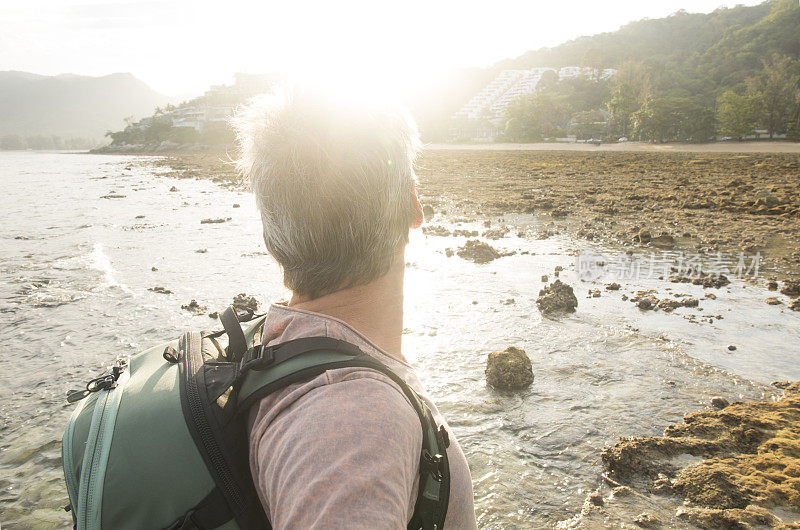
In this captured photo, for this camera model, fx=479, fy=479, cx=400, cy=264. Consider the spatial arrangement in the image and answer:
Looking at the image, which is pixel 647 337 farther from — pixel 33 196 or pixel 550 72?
pixel 550 72

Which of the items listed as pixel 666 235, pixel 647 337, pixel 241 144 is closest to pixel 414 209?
pixel 241 144

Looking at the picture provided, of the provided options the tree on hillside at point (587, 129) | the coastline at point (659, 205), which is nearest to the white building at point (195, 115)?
the tree on hillside at point (587, 129)

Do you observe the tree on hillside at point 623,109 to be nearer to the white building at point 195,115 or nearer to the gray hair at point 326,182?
the gray hair at point 326,182

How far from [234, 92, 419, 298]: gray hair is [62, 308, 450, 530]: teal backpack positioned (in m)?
0.31

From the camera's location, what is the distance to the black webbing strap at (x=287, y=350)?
1.04 meters

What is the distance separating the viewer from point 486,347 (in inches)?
194

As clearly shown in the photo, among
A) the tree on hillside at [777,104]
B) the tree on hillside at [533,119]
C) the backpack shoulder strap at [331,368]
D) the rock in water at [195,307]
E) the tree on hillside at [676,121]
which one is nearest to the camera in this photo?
the backpack shoulder strap at [331,368]

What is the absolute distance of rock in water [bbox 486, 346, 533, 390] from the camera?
4070mm

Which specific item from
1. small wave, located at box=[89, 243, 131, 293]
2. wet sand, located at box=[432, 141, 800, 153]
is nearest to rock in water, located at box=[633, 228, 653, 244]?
small wave, located at box=[89, 243, 131, 293]

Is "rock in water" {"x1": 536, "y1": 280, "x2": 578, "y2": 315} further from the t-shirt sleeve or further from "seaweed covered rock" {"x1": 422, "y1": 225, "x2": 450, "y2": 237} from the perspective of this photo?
the t-shirt sleeve

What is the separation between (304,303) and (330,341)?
1.08ft

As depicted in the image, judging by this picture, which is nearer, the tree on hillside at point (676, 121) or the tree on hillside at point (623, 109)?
the tree on hillside at point (676, 121)

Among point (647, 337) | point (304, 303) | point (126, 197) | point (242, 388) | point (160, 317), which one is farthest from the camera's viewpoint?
point (126, 197)

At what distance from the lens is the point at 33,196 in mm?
21641
